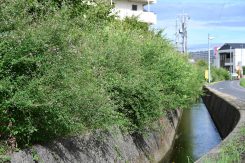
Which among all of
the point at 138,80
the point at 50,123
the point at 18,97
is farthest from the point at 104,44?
the point at 18,97

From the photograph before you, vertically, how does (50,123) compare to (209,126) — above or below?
above

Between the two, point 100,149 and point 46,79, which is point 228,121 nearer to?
point 100,149

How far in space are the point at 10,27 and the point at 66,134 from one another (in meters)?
2.59

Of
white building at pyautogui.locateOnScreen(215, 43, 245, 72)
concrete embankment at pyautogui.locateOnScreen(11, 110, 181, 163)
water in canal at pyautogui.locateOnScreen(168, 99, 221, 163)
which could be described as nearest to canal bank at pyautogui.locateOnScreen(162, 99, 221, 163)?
water in canal at pyautogui.locateOnScreen(168, 99, 221, 163)

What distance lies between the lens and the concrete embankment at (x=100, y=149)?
8.45m

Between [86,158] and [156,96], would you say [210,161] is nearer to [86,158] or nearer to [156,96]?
[86,158]

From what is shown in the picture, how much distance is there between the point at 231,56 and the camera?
13462 centimetres

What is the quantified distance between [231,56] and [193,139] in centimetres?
11435

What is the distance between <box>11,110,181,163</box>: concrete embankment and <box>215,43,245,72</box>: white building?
367 ft

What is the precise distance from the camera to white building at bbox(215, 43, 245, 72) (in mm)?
130625

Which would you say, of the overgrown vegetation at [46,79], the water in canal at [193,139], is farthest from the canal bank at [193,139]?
the overgrown vegetation at [46,79]

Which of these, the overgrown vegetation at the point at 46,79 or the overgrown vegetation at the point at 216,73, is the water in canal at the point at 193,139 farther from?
the overgrown vegetation at the point at 216,73

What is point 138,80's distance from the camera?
1340 centimetres

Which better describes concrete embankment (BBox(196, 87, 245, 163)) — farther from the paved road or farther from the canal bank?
the paved road
